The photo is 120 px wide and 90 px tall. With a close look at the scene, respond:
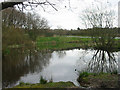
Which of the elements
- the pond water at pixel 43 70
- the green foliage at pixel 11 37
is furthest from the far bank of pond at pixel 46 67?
the green foliage at pixel 11 37

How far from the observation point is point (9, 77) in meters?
9.20

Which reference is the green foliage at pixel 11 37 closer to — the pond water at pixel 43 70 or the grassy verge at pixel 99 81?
the pond water at pixel 43 70

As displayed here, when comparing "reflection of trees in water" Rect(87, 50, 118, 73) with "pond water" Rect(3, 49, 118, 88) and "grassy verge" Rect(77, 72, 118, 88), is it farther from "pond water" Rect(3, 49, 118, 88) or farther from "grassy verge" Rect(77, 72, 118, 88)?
"grassy verge" Rect(77, 72, 118, 88)

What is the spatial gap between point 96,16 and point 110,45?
12.5 ft

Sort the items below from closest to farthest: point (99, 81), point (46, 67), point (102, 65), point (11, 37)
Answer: point (99, 81), point (102, 65), point (46, 67), point (11, 37)

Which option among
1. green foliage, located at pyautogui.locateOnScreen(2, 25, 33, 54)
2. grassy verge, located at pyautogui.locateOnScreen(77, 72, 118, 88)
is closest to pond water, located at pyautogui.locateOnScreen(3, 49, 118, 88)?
grassy verge, located at pyautogui.locateOnScreen(77, 72, 118, 88)

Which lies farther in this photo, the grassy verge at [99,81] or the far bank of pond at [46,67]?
the far bank of pond at [46,67]

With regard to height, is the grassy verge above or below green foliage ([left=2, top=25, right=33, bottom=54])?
below

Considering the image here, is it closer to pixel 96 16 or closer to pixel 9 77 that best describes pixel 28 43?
pixel 96 16

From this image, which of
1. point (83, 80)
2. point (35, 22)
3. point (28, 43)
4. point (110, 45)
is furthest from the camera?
point (35, 22)

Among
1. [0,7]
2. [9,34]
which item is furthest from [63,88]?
[9,34]

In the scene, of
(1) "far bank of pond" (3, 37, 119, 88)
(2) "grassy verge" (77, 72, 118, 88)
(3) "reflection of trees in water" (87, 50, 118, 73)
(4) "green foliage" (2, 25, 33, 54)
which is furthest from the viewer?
(4) "green foliage" (2, 25, 33, 54)

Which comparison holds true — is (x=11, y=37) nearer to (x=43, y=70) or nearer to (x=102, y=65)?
(x=43, y=70)

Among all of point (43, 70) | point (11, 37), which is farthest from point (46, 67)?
point (11, 37)
